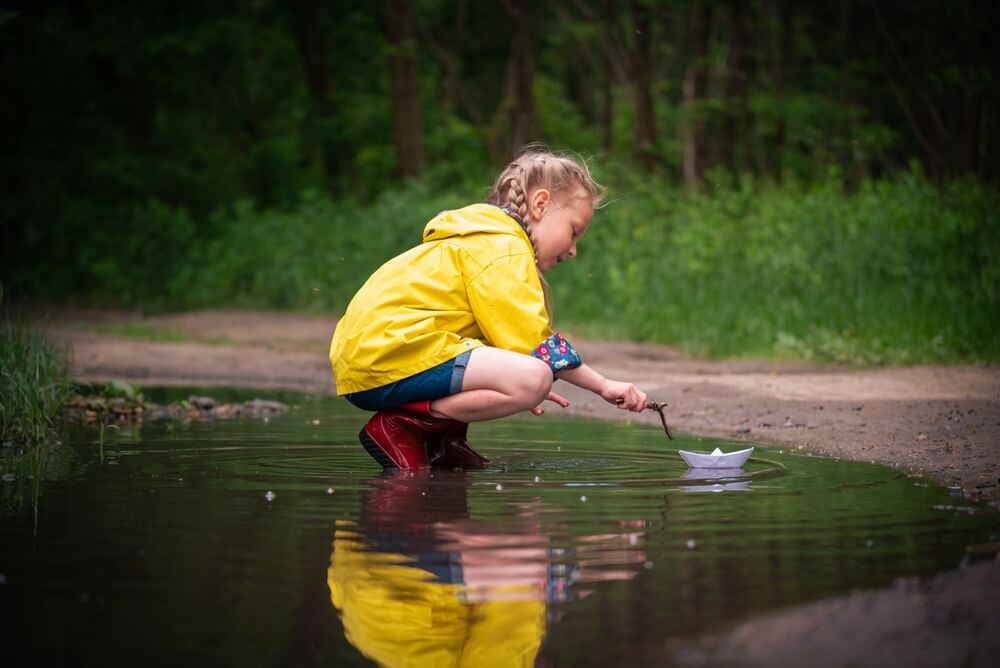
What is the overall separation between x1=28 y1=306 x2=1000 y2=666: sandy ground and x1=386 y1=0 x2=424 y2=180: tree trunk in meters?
5.55

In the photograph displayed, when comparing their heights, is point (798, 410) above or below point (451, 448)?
above

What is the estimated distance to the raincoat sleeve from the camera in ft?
16.9

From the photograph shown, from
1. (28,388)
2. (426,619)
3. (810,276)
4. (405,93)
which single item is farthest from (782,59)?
(426,619)

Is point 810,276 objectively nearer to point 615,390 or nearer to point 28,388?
point 615,390

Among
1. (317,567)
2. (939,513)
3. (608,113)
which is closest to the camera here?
(317,567)

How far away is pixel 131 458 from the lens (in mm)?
5840

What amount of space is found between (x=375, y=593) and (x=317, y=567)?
0.36 metres

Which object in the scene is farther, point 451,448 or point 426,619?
point 451,448

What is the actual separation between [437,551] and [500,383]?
153 centimetres

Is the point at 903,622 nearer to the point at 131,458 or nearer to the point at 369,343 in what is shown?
the point at 369,343

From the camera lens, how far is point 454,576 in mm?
3424

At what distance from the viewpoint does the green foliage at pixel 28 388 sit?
6.41 metres

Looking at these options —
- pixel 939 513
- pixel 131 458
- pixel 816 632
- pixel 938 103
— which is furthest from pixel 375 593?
pixel 938 103

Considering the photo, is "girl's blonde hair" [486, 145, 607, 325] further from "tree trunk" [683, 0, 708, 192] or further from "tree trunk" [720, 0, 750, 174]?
"tree trunk" [720, 0, 750, 174]
